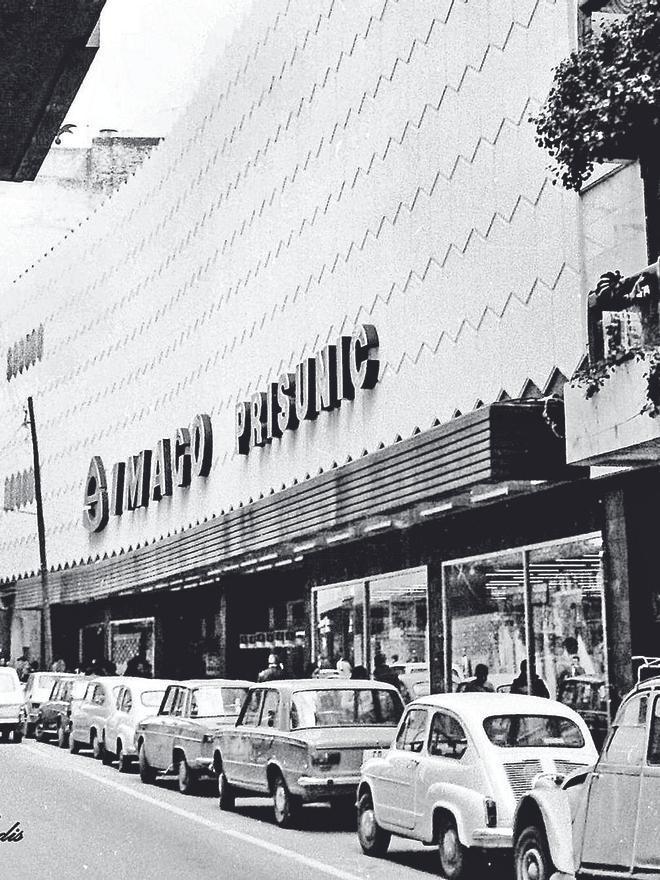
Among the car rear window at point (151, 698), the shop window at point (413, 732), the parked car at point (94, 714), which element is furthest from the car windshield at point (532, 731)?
the parked car at point (94, 714)

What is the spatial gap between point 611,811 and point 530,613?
36.7 ft

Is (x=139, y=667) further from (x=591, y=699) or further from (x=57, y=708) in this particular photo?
(x=591, y=699)

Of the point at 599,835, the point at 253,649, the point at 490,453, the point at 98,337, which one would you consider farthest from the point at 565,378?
the point at 98,337

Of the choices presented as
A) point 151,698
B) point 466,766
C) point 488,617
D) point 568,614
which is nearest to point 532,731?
point 466,766

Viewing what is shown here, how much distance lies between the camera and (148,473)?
1417 inches

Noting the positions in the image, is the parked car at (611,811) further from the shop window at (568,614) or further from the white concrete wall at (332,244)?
the shop window at (568,614)

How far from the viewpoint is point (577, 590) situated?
18.3 meters

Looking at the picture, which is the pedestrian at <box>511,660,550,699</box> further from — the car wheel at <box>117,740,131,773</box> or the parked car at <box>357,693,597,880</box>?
the car wheel at <box>117,740,131,773</box>

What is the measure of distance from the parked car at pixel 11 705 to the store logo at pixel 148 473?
6247 mm

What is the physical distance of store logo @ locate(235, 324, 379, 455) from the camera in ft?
75.2

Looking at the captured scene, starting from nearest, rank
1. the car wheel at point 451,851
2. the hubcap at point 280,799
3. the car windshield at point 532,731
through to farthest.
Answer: the car wheel at point 451,851
the car windshield at point 532,731
the hubcap at point 280,799

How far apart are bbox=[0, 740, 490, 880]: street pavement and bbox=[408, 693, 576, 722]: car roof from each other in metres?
1.40

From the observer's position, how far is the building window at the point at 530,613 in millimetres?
18062

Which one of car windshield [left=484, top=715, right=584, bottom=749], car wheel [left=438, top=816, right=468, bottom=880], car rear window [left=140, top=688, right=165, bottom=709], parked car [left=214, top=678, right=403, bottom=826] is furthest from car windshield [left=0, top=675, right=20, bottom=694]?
car windshield [left=484, top=715, right=584, bottom=749]
